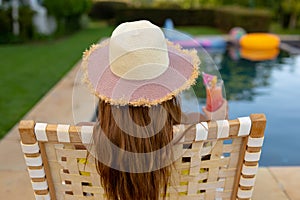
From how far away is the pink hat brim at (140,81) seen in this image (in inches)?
41.6

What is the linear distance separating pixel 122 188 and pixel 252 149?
450mm

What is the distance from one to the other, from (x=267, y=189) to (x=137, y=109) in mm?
1395

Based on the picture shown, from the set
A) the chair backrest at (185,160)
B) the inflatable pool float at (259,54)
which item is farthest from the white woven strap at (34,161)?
the inflatable pool float at (259,54)

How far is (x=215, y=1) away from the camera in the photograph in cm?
1423

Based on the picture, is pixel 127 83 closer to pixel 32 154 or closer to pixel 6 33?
pixel 32 154

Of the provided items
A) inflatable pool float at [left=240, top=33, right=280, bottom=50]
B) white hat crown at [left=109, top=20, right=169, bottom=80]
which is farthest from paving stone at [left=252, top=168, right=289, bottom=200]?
inflatable pool float at [left=240, top=33, right=280, bottom=50]

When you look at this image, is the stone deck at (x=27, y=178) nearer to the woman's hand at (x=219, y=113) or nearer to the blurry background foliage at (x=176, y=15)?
the woman's hand at (x=219, y=113)

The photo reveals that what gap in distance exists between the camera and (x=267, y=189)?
6.86 ft

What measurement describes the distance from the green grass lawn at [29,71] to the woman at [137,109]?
7.38ft

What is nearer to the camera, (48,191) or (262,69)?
(48,191)

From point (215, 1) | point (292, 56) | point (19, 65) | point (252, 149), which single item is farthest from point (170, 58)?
point (215, 1)

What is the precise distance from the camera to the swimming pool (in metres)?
3.21

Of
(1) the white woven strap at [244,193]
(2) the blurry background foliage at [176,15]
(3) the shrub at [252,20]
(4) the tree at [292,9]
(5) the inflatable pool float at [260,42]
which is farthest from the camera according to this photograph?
(4) the tree at [292,9]

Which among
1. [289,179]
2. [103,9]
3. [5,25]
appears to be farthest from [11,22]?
[289,179]
